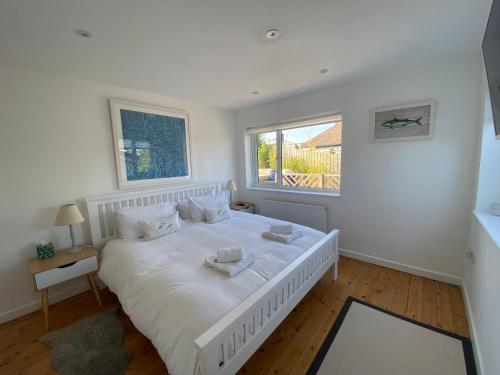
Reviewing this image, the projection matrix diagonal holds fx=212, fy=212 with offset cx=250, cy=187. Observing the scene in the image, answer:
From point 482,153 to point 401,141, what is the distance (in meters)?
0.69

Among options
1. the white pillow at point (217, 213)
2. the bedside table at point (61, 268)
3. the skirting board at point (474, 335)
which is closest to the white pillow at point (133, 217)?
the bedside table at point (61, 268)

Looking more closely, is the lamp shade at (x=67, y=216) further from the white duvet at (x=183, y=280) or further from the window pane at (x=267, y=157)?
the window pane at (x=267, y=157)

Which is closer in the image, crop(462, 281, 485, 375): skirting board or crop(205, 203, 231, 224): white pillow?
crop(462, 281, 485, 375): skirting board

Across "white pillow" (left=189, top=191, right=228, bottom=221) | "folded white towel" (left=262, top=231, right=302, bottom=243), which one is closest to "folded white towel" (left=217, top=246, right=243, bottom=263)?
"folded white towel" (left=262, top=231, right=302, bottom=243)

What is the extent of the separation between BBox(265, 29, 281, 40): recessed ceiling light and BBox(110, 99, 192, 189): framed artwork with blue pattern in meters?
1.90

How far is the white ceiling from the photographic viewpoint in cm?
134

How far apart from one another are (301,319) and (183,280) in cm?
116

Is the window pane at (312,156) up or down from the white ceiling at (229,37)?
down

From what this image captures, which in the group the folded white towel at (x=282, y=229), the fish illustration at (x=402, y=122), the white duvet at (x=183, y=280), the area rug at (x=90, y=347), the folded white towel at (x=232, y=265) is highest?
the fish illustration at (x=402, y=122)

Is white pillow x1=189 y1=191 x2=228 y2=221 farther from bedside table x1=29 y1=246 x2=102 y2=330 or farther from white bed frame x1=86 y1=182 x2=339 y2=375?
bedside table x1=29 y1=246 x2=102 y2=330

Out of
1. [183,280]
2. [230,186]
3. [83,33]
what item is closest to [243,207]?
[230,186]

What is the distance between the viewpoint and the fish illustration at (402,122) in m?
2.33

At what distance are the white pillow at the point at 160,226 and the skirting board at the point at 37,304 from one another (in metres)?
1.00

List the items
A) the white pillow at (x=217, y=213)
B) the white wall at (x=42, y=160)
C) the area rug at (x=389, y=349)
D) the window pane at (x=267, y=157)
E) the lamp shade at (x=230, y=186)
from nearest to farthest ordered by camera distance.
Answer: the area rug at (x=389, y=349) → the white wall at (x=42, y=160) → the white pillow at (x=217, y=213) → the lamp shade at (x=230, y=186) → the window pane at (x=267, y=157)
